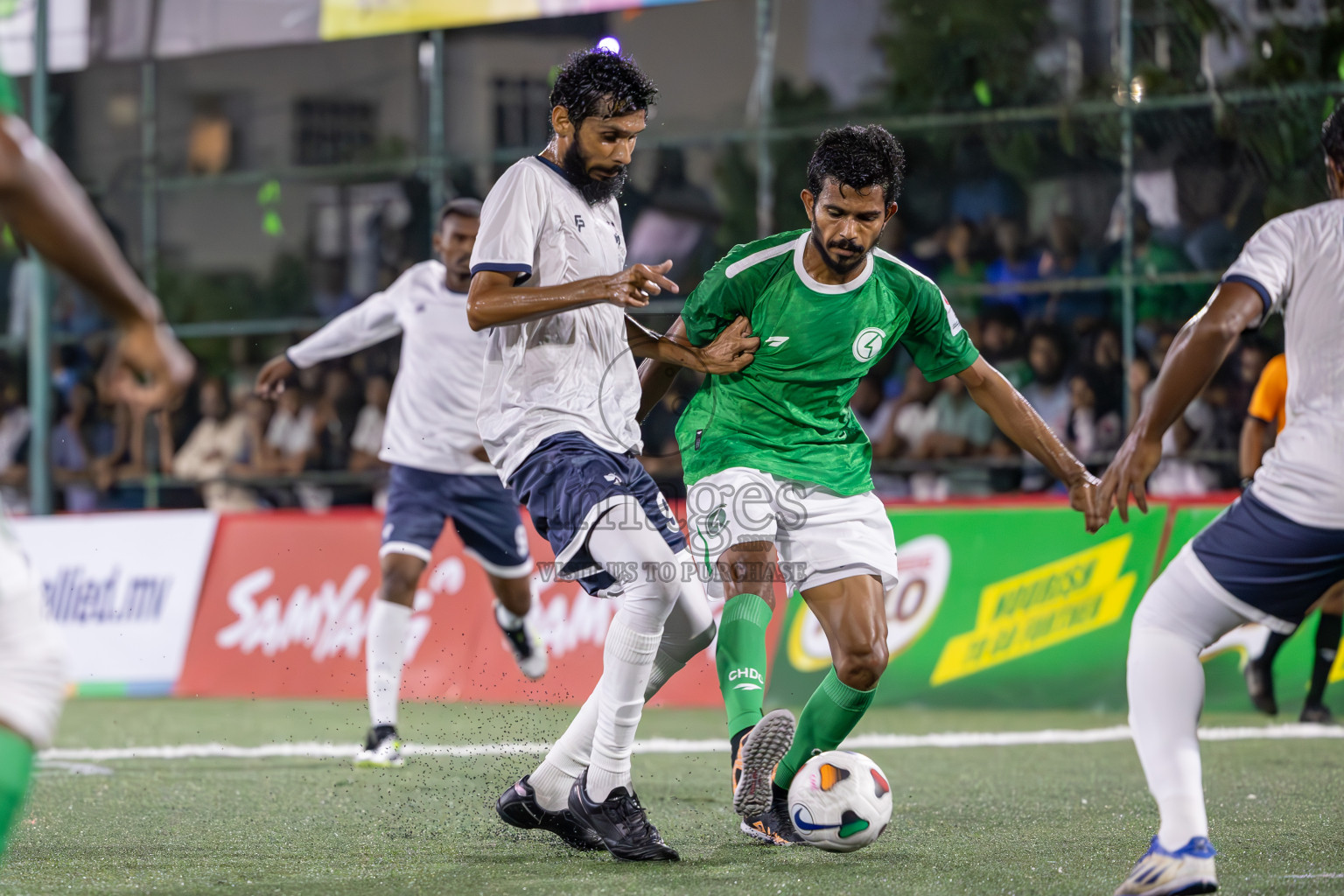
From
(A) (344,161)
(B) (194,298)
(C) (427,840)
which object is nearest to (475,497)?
(C) (427,840)

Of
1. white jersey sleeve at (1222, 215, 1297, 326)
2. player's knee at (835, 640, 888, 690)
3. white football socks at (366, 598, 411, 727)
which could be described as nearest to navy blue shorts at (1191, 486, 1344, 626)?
white jersey sleeve at (1222, 215, 1297, 326)

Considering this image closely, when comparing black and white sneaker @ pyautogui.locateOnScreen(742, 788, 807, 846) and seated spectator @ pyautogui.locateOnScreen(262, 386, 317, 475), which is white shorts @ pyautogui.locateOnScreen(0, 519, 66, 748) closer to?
black and white sneaker @ pyautogui.locateOnScreen(742, 788, 807, 846)

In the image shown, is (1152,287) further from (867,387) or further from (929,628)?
(929,628)

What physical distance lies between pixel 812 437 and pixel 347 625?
6287 millimetres

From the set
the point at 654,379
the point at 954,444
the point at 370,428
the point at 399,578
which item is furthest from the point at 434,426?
the point at 370,428

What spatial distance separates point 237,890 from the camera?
421cm

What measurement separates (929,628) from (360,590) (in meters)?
3.84

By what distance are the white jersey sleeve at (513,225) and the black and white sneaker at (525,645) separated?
3.83 meters

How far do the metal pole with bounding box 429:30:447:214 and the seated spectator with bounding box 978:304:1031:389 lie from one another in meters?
4.95

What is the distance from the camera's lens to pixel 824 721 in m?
4.91

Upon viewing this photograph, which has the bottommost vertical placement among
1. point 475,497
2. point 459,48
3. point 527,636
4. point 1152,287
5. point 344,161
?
point 527,636

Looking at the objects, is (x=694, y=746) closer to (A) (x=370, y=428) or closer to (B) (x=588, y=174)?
(B) (x=588, y=174)

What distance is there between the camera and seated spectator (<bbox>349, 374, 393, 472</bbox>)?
45.2 feet

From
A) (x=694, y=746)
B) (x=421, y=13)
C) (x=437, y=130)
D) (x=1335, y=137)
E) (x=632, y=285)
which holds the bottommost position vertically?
(x=694, y=746)
